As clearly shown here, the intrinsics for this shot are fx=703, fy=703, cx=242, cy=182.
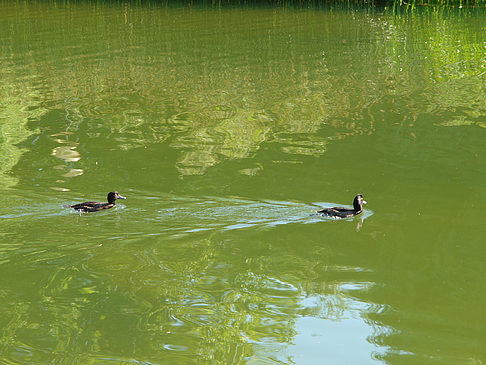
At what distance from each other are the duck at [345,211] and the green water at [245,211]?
14cm

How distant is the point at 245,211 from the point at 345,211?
4.32 feet

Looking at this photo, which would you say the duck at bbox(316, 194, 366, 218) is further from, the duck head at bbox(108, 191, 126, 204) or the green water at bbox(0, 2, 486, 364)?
the duck head at bbox(108, 191, 126, 204)

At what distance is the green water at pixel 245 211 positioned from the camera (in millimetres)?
6352

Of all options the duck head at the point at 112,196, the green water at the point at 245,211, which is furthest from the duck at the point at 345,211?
the duck head at the point at 112,196

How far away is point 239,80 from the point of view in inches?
703

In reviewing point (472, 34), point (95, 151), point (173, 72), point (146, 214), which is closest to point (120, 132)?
point (95, 151)

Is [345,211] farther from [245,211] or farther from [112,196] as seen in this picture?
[112,196]

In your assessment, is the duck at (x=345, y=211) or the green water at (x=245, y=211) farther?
the duck at (x=345, y=211)

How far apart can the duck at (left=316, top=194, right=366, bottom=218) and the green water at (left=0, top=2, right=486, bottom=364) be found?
135 millimetres

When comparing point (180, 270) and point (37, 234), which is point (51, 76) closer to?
point (37, 234)

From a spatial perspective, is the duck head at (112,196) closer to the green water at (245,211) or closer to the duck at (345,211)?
the green water at (245,211)

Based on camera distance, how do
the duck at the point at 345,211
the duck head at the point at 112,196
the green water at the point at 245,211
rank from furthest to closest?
the duck head at the point at 112,196 < the duck at the point at 345,211 < the green water at the point at 245,211

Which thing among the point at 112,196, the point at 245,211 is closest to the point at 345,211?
the point at 245,211

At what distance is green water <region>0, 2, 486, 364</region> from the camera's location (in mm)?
6352
